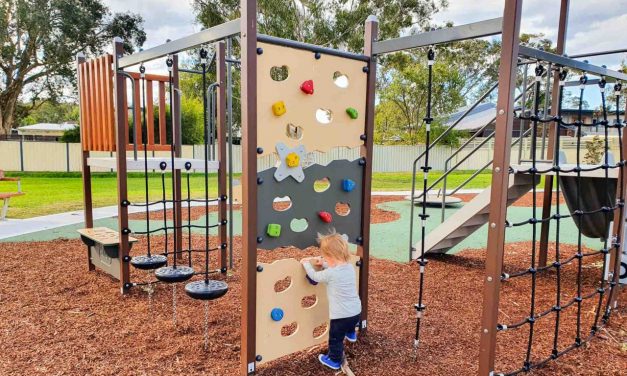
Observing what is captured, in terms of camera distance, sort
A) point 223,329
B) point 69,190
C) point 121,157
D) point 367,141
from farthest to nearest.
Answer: point 69,190 < point 121,157 < point 223,329 < point 367,141

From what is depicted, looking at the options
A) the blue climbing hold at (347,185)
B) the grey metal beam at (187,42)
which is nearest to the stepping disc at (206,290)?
the blue climbing hold at (347,185)

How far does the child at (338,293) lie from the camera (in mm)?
2781

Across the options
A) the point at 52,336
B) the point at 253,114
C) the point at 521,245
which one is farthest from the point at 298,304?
the point at 521,245

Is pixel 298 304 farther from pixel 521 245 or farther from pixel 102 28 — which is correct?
pixel 102 28

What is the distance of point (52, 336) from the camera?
10.8 feet

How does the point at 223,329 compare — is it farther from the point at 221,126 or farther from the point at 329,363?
the point at 221,126

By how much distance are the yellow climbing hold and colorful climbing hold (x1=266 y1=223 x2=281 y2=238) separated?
0.39m

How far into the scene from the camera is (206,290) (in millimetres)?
2637

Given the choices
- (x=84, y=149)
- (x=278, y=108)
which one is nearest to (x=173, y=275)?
(x=278, y=108)

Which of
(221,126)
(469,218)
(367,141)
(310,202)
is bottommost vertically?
(469,218)

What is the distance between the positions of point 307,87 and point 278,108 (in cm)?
27

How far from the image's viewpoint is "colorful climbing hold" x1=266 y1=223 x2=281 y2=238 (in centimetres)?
270

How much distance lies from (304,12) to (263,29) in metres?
2.38

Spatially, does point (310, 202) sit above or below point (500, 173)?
below
